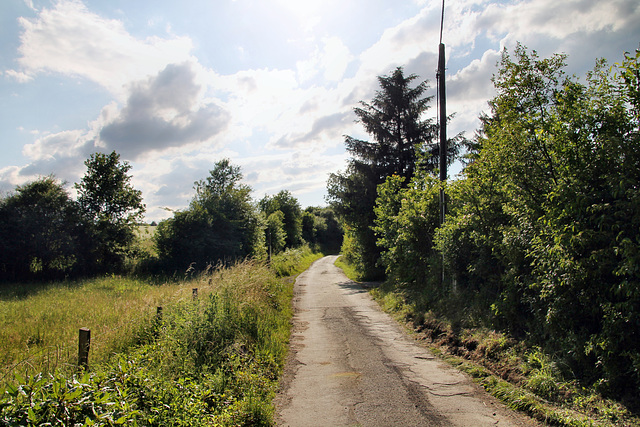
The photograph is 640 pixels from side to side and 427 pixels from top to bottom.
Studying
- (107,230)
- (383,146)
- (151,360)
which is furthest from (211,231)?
(151,360)

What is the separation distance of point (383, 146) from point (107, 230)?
759 inches

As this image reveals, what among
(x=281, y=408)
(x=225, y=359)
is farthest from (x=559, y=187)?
(x=225, y=359)

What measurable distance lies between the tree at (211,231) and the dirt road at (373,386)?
65.2ft

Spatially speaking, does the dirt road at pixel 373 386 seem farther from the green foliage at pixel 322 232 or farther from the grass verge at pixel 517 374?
the green foliage at pixel 322 232

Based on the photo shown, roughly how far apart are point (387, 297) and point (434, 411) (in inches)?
361

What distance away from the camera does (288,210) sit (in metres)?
63.5

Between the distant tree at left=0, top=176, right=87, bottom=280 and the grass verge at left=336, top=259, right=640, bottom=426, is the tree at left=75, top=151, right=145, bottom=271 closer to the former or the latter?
the distant tree at left=0, top=176, right=87, bottom=280

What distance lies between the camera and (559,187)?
5012mm

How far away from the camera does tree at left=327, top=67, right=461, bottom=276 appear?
23875 millimetres

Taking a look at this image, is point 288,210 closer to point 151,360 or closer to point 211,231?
point 211,231

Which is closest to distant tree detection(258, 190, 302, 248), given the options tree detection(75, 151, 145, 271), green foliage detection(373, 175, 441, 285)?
tree detection(75, 151, 145, 271)

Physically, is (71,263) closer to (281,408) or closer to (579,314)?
(281,408)

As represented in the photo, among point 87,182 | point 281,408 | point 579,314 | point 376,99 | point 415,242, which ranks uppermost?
point 376,99

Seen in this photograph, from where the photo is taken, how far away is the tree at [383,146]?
23875 millimetres
